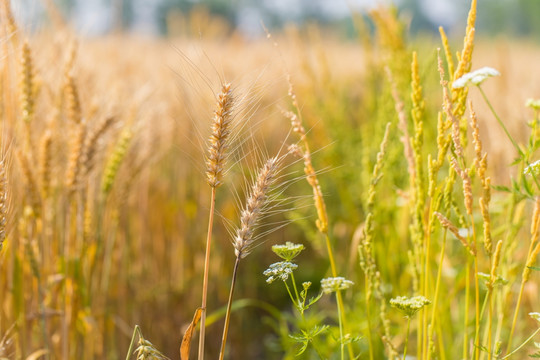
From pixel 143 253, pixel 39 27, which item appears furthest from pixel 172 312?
pixel 39 27

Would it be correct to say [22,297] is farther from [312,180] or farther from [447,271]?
[447,271]

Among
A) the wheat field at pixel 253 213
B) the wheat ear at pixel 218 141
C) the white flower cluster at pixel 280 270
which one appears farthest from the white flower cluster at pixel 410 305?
the wheat ear at pixel 218 141

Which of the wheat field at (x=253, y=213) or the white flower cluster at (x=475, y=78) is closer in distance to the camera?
the white flower cluster at (x=475, y=78)

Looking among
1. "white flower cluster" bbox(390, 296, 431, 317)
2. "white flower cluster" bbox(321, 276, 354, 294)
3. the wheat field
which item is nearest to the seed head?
the wheat field

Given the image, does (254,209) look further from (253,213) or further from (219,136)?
(219,136)

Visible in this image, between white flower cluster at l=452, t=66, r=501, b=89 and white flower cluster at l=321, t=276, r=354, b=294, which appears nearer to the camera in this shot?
white flower cluster at l=452, t=66, r=501, b=89

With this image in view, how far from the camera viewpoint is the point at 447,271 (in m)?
2.01

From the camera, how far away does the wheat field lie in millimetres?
906

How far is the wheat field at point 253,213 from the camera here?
91 centimetres

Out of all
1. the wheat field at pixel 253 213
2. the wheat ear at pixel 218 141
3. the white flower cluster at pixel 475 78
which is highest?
the white flower cluster at pixel 475 78

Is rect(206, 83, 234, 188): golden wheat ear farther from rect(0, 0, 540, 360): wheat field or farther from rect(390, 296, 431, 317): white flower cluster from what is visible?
rect(390, 296, 431, 317): white flower cluster

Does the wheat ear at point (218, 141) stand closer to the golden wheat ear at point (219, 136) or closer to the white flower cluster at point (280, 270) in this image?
the golden wheat ear at point (219, 136)

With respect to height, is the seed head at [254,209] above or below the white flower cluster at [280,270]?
above

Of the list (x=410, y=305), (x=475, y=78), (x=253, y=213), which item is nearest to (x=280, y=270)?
(x=253, y=213)
